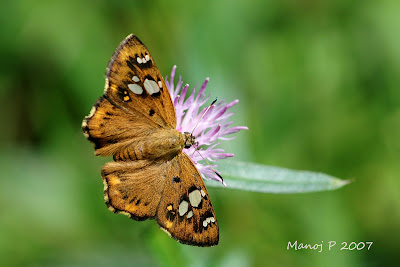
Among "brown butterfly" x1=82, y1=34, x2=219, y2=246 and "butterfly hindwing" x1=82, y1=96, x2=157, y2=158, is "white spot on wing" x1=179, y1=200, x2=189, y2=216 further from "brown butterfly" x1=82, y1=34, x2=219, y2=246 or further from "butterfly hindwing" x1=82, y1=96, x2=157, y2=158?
"butterfly hindwing" x1=82, y1=96, x2=157, y2=158

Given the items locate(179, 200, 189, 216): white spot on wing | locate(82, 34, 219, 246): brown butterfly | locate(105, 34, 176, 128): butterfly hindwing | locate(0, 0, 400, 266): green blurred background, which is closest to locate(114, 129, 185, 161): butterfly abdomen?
locate(82, 34, 219, 246): brown butterfly

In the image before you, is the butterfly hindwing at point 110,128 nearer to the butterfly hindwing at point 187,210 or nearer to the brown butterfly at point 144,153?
the brown butterfly at point 144,153

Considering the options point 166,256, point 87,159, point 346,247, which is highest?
point 87,159

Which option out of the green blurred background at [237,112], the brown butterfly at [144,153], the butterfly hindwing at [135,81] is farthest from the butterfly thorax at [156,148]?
the green blurred background at [237,112]

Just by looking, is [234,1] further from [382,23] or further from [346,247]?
[346,247]

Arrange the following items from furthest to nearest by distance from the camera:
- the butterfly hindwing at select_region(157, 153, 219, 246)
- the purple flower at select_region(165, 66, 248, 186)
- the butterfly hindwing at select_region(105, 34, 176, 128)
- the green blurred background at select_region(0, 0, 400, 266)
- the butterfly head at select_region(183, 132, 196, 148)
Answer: the green blurred background at select_region(0, 0, 400, 266) < the purple flower at select_region(165, 66, 248, 186) < the butterfly head at select_region(183, 132, 196, 148) < the butterfly hindwing at select_region(105, 34, 176, 128) < the butterfly hindwing at select_region(157, 153, 219, 246)

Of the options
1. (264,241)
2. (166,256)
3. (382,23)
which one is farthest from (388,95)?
(166,256)

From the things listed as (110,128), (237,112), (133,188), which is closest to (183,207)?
(133,188)
